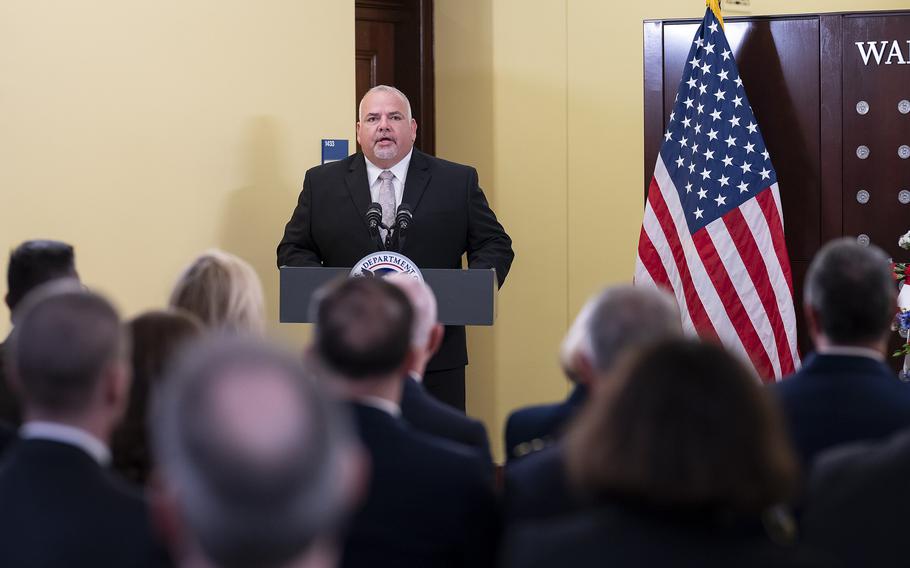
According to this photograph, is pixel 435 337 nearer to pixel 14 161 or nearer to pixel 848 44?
pixel 14 161

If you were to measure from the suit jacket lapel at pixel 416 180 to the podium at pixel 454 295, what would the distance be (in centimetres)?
88

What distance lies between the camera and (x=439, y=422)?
103 inches

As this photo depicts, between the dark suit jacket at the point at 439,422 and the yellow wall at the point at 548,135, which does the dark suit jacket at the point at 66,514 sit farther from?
the yellow wall at the point at 548,135

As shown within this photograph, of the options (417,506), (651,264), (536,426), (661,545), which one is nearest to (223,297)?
(536,426)

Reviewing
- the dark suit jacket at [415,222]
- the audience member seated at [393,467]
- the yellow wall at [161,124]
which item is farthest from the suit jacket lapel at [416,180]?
the audience member seated at [393,467]

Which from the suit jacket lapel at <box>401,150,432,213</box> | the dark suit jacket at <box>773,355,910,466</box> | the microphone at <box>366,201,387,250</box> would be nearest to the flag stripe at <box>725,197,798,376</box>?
the suit jacket lapel at <box>401,150,432,213</box>

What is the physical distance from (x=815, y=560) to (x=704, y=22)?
453 centimetres

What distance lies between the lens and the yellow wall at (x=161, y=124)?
4965 millimetres

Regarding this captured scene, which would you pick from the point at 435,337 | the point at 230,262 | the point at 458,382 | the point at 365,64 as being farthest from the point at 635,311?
the point at 365,64

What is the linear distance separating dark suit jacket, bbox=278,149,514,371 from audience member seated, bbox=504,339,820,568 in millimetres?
3185

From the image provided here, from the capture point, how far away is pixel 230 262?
2.93 metres

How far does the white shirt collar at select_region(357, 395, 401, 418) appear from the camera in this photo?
2.05m

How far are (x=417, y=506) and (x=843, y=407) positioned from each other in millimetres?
911

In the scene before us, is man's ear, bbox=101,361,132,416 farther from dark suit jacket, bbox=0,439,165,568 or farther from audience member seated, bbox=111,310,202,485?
audience member seated, bbox=111,310,202,485
